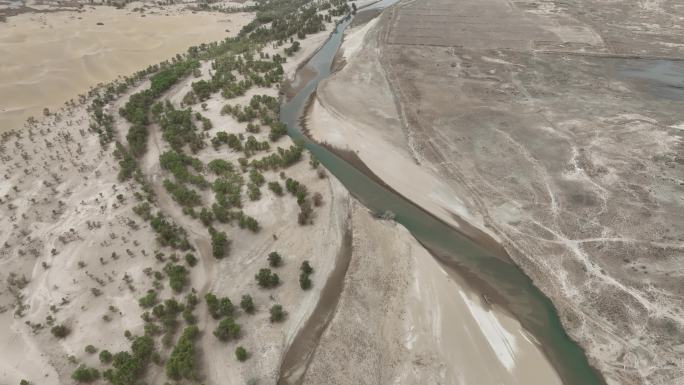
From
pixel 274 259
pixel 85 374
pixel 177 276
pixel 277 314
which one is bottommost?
pixel 277 314

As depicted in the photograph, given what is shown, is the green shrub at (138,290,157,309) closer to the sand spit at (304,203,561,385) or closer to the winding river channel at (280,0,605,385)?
the sand spit at (304,203,561,385)

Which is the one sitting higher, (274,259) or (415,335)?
(274,259)

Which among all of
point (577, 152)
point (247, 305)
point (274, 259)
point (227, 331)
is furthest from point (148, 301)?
point (577, 152)

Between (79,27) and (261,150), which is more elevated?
(79,27)

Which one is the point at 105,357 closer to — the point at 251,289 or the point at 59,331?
the point at 59,331

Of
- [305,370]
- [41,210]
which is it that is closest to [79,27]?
[41,210]

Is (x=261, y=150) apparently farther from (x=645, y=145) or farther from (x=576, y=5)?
(x=576, y=5)

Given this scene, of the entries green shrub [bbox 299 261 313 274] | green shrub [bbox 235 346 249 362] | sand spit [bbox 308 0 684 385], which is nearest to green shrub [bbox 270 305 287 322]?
green shrub [bbox 235 346 249 362]

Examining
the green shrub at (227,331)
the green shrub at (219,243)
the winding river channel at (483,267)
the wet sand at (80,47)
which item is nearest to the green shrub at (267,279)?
the green shrub at (227,331)
